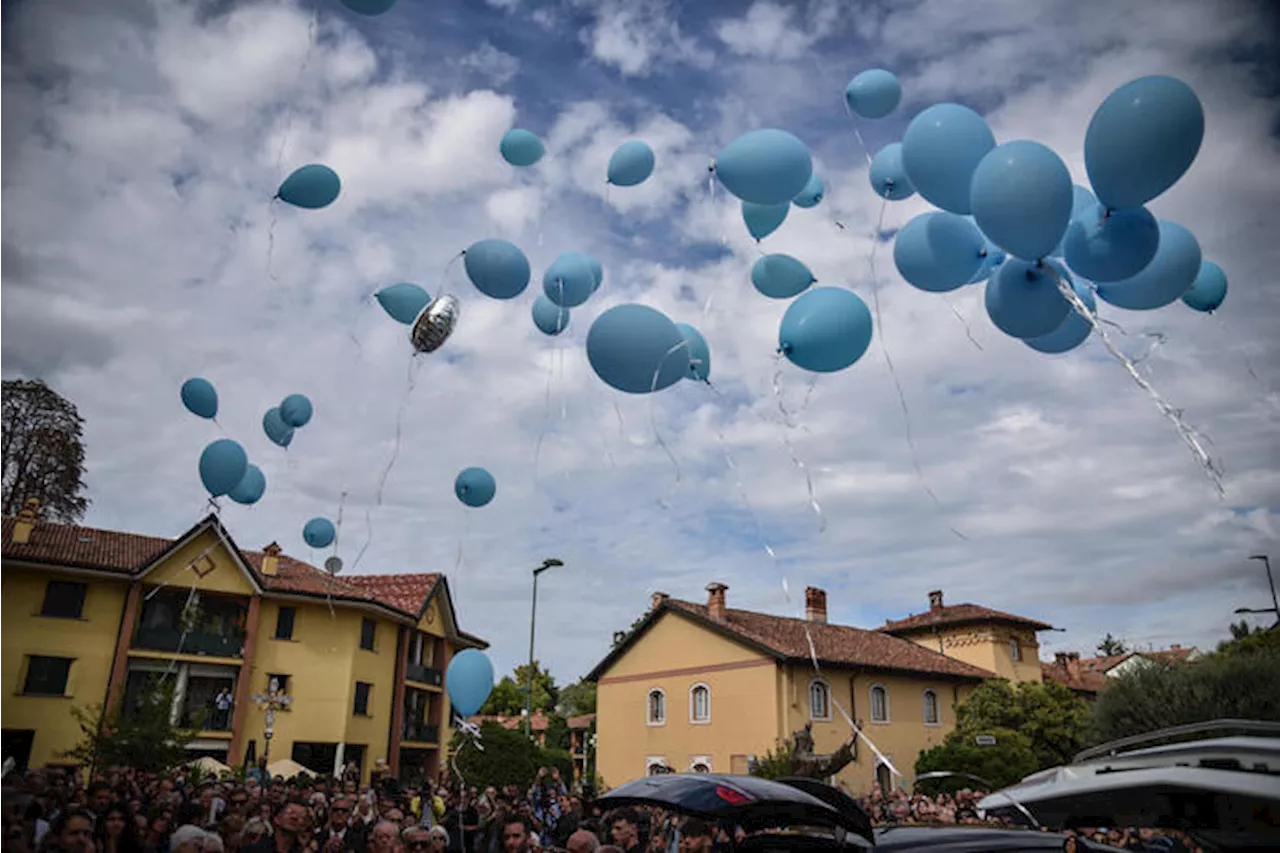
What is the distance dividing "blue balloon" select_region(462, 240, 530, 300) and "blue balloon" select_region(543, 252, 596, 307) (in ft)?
0.94

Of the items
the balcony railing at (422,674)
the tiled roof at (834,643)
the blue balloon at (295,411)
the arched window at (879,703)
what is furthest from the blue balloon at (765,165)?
the balcony railing at (422,674)

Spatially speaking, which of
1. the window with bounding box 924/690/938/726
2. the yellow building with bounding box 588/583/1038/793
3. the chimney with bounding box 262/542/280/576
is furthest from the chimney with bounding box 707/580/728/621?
the chimney with bounding box 262/542/280/576

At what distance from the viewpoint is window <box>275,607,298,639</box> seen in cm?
→ 2767

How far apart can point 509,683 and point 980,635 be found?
110 feet

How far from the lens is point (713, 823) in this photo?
523 cm

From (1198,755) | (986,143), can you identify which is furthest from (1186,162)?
(1198,755)

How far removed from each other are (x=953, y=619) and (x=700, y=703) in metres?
13.8

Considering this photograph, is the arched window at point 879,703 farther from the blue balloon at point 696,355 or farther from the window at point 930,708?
the blue balloon at point 696,355

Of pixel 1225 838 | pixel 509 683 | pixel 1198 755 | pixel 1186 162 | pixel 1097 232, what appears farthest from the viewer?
pixel 509 683

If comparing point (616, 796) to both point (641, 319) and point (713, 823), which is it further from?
point (641, 319)

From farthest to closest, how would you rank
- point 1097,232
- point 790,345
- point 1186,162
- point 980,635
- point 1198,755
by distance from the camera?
point 980,635, point 790,345, point 1097,232, point 1186,162, point 1198,755

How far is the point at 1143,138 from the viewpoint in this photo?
4.96 metres

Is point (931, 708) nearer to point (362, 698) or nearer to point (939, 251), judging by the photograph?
point (362, 698)

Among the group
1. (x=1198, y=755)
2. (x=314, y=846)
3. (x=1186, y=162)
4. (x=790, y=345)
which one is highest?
(x=1186, y=162)
